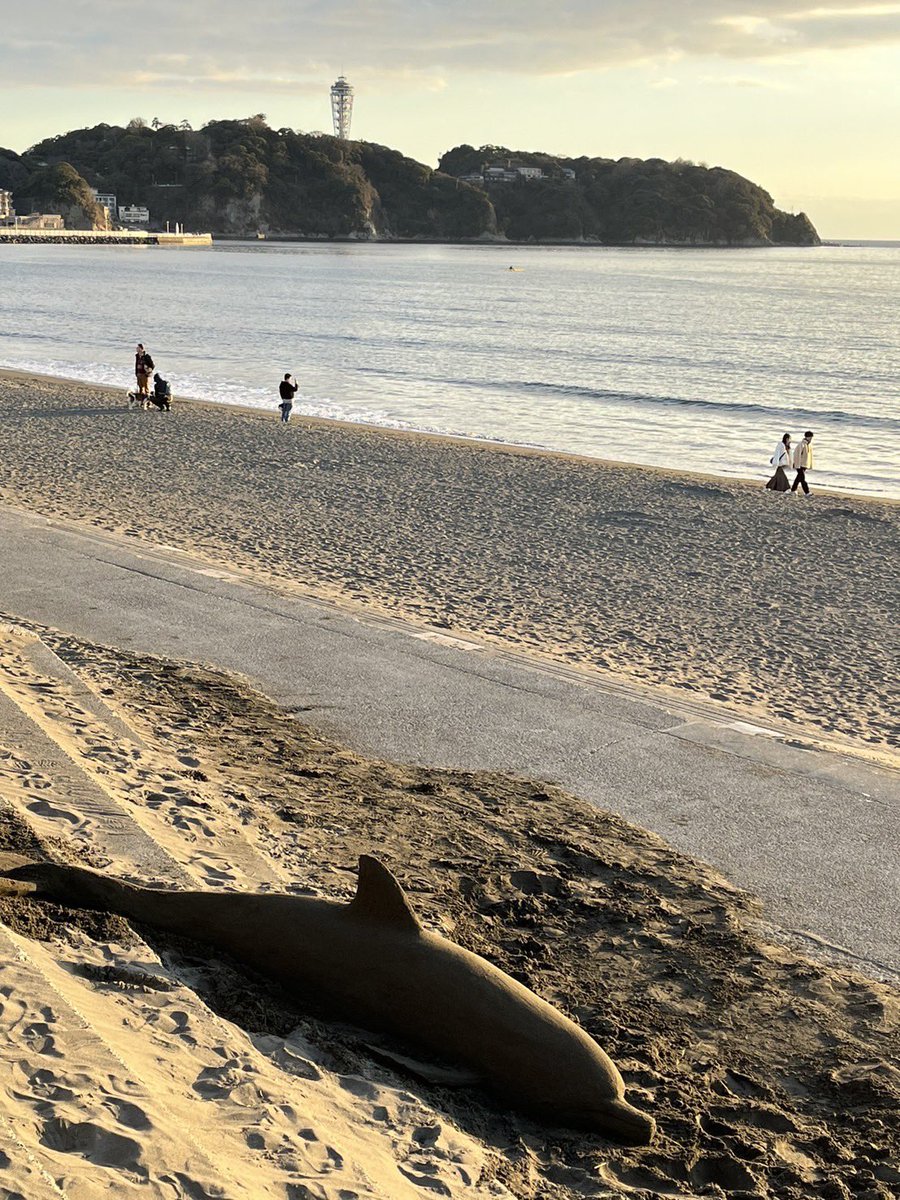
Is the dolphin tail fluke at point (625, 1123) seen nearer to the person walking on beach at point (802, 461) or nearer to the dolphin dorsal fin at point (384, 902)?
the dolphin dorsal fin at point (384, 902)

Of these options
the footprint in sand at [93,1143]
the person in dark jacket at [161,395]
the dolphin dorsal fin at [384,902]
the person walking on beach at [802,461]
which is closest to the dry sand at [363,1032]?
the footprint in sand at [93,1143]

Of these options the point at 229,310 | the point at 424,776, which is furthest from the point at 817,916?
the point at 229,310

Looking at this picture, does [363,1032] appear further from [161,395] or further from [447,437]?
[447,437]

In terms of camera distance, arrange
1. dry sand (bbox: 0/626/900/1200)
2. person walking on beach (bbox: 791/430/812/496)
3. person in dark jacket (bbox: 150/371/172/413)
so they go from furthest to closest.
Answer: person in dark jacket (bbox: 150/371/172/413) → person walking on beach (bbox: 791/430/812/496) → dry sand (bbox: 0/626/900/1200)

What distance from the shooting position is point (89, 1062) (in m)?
4.02

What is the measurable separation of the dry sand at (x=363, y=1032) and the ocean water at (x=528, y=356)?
20508 millimetres

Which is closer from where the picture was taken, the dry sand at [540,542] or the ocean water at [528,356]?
→ the dry sand at [540,542]

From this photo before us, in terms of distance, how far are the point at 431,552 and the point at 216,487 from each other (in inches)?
205

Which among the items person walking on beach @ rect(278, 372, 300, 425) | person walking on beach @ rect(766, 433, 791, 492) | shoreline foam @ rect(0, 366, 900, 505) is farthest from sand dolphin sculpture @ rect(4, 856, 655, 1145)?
person walking on beach @ rect(278, 372, 300, 425)

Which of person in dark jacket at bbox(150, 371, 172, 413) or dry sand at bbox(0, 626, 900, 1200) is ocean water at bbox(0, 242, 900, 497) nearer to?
person in dark jacket at bbox(150, 371, 172, 413)

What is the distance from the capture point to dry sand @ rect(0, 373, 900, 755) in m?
11.1

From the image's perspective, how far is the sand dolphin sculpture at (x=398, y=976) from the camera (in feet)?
14.8

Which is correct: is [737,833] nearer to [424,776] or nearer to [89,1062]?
[424,776]

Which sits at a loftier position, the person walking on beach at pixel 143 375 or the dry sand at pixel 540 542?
the person walking on beach at pixel 143 375
